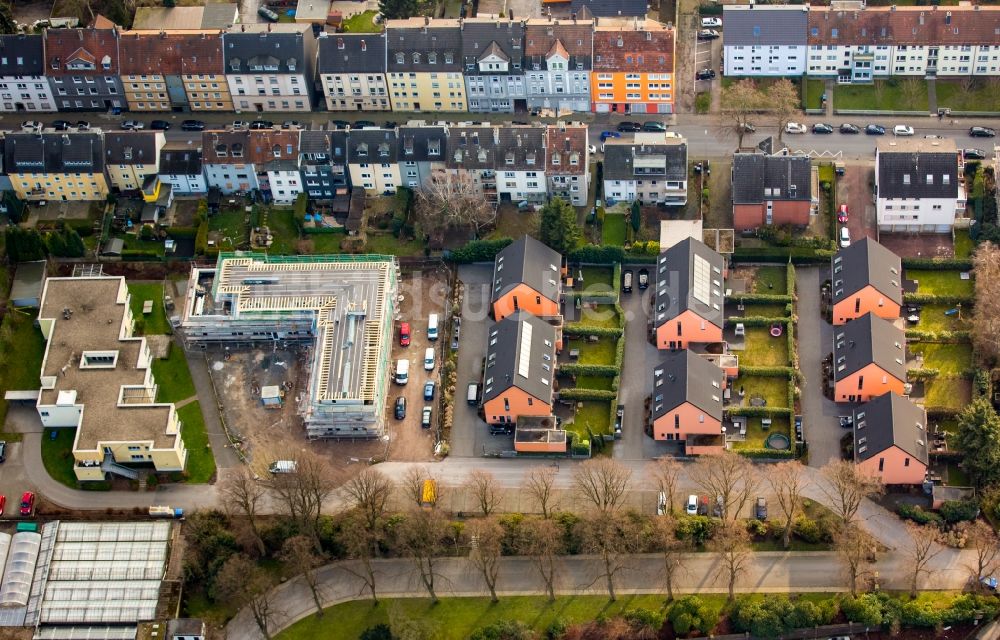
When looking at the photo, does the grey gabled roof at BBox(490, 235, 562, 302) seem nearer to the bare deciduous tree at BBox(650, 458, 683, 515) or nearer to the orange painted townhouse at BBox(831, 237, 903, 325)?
the bare deciduous tree at BBox(650, 458, 683, 515)

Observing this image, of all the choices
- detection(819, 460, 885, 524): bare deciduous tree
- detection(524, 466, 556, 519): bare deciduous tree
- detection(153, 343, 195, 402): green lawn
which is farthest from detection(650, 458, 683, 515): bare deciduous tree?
detection(153, 343, 195, 402): green lawn

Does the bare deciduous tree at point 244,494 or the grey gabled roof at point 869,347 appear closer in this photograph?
the bare deciduous tree at point 244,494

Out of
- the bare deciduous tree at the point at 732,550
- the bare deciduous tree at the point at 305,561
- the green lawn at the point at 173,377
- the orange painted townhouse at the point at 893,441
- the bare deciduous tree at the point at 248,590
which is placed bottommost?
the bare deciduous tree at the point at 248,590

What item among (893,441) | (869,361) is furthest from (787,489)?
(869,361)

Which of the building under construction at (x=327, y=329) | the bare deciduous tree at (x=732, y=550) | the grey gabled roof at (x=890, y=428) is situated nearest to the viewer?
the bare deciduous tree at (x=732, y=550)

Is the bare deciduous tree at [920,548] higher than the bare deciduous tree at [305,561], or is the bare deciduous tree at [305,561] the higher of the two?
the bare deciduous tree at [920,548]

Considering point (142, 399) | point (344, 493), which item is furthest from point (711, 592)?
point (142, 399)

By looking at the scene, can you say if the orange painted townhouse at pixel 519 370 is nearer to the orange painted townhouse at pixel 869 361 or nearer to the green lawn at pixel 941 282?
the orange painted townhouse at pixel 869 361

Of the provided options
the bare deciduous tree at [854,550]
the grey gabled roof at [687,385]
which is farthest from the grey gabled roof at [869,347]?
the bare deciduous tree at [854,550]

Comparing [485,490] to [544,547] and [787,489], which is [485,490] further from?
[787,489]
